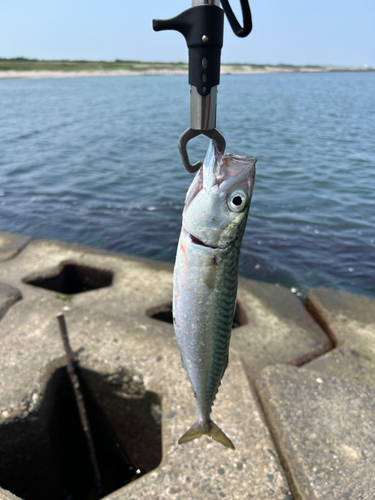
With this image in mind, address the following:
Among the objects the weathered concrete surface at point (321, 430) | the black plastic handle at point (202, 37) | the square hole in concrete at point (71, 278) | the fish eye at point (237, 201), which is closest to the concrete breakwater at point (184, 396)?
the weathered concrete surface at point (321, 430)

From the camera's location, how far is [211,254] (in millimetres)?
1700

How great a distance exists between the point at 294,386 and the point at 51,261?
4.21m

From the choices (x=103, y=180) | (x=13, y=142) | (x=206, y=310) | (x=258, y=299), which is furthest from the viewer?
(x=13, y=142)

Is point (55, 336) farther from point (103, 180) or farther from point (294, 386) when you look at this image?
point (103, 180)

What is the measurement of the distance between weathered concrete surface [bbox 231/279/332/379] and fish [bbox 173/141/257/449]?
2014 mm

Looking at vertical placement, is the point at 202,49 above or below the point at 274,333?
above

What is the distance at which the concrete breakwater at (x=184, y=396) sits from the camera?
2566mm

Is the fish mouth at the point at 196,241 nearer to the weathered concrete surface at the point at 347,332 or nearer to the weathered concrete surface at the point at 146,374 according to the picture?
the weathered concrete surface at the point at 146,374

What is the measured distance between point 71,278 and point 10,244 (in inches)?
55.0

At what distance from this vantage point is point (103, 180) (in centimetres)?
1325

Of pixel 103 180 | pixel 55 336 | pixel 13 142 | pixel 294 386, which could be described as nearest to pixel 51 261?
pixel 55 336

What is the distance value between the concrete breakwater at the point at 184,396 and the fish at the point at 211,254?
1.21 metres

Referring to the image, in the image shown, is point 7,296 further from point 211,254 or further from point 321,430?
point 321,430

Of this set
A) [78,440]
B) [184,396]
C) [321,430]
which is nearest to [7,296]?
[78,440]
